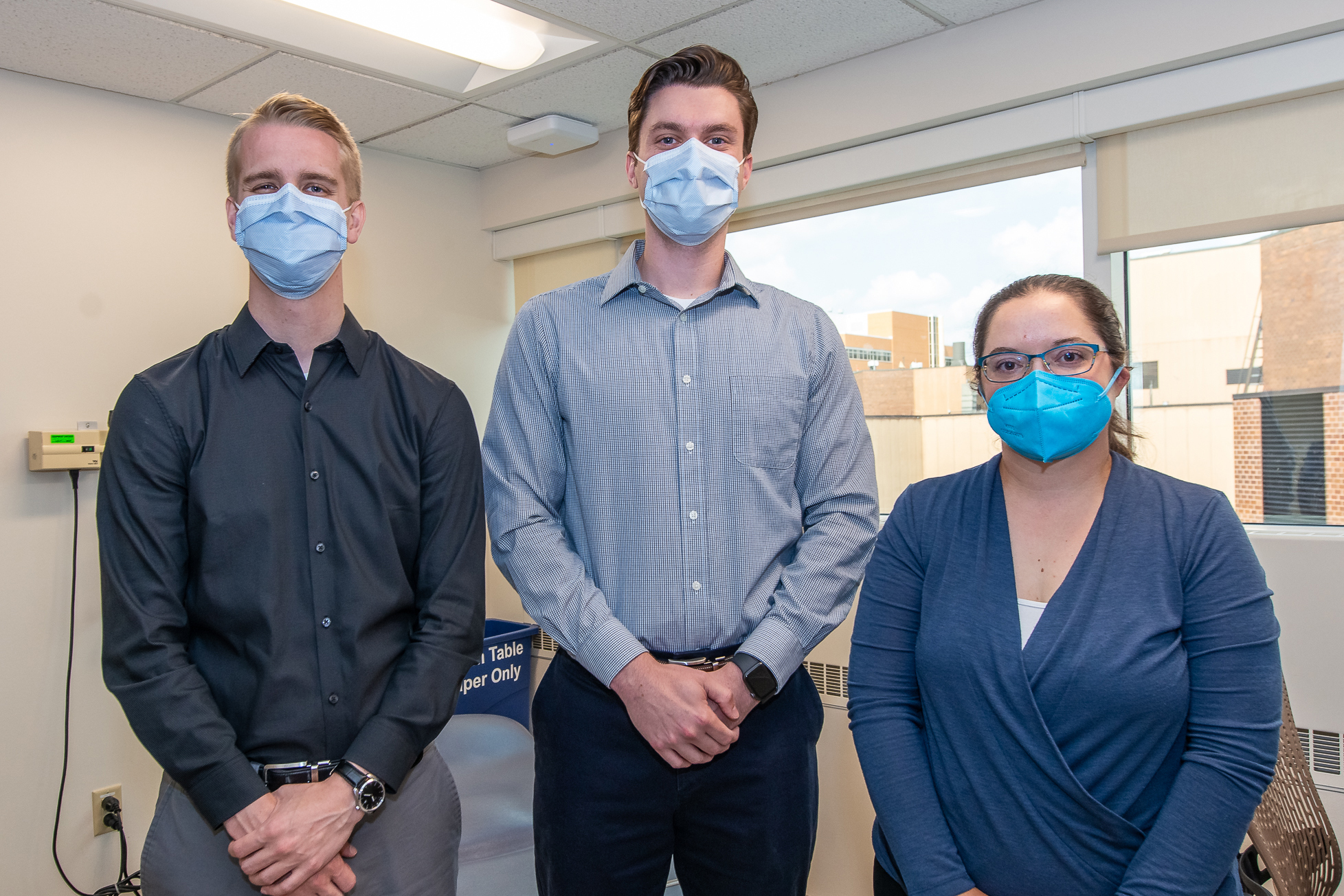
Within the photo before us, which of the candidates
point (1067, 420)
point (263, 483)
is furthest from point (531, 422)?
point (1067, 420)

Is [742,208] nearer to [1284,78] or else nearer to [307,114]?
[1284,78]

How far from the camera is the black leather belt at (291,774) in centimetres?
125

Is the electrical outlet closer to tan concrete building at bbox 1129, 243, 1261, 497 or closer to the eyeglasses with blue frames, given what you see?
the eyeglasses with blue frames

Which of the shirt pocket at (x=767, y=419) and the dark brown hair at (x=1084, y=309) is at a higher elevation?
the dark brown hair at (x=1084, y=309)

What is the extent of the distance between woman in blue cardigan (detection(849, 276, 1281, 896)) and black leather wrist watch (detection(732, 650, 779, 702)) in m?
0.15

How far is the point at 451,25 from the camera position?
271 centimetres

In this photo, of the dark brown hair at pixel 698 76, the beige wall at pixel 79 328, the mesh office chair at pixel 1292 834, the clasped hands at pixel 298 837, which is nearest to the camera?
the clasped hands at pixel 298 837

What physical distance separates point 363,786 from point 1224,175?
2.41 metres

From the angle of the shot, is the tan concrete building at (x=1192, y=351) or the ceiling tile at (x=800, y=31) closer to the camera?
the tan concrete building at (x=1192, y=351)

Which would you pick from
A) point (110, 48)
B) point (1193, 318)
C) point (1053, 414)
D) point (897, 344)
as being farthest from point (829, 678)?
point (110, 48)

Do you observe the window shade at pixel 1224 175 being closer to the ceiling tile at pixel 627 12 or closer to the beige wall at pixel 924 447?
the beige wall at pixel 924 447

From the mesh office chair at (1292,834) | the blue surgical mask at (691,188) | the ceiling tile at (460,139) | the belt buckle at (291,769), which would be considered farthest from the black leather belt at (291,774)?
the ceiling tile at (460,139)

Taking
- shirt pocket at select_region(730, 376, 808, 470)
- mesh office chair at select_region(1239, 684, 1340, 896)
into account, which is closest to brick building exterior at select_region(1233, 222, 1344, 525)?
mesh office chair at select_region(1239, 684, 1340, 896)

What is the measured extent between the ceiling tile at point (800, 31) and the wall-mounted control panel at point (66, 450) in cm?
208
